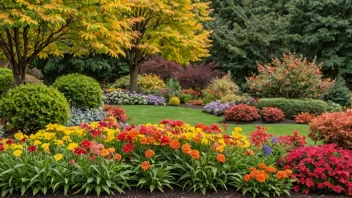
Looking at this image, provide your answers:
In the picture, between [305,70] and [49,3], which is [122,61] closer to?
[305,70]

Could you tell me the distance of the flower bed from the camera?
4.53 metres

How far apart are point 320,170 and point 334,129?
2.27 m

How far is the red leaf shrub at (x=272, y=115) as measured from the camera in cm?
1200

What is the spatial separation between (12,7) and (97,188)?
5563 mm

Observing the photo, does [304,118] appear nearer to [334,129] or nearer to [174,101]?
[334,129]

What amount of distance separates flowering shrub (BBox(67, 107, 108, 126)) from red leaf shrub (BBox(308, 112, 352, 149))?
553cm

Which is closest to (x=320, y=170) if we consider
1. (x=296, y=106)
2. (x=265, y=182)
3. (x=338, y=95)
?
(x=265, y=182)

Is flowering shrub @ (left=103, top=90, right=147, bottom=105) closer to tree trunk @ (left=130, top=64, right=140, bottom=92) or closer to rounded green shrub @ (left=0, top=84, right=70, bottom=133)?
tree trunk @ (left=130, top=64, right=140, bottom=92)

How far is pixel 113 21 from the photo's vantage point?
30.8ft

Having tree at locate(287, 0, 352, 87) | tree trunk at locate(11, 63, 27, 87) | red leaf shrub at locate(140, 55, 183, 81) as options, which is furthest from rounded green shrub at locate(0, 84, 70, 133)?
tree at locate(287, 0, 352, 87)

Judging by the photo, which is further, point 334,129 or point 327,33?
point 327,33

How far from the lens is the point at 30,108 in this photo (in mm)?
7809

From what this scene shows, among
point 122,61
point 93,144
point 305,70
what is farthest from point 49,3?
point 122,61

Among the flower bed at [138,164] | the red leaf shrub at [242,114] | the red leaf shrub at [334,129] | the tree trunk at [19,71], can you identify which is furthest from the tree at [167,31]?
the flower bed at [138,164]
